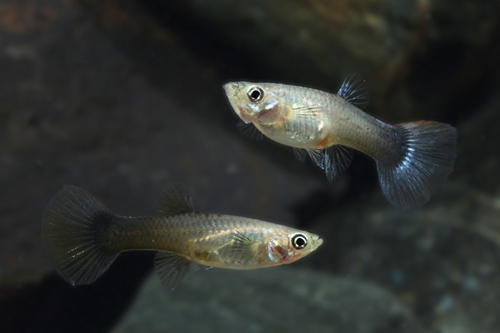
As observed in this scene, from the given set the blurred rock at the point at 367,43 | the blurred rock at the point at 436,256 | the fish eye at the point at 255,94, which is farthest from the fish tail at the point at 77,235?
the blurred rock at the point at 436,256

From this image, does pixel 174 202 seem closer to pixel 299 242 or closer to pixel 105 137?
pixel 299 242

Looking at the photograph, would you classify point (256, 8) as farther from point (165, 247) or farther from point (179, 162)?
point (165, 247)

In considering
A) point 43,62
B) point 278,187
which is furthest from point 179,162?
point 43,62

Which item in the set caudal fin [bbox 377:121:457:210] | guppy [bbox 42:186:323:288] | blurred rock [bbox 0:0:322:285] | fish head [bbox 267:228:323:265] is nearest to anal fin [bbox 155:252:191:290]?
guppy [bbox 42:186:323:288]

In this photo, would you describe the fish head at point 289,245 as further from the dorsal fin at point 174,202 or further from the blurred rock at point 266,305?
the blurred rock at point 266,305

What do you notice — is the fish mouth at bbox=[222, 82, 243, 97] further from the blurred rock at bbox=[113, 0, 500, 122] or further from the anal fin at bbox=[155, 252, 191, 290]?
the blurred rock at bbox=[113, 0, 500, 122]
